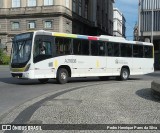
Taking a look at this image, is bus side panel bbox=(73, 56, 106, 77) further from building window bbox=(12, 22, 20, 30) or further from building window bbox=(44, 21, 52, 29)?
building window bbox=(12, 22, 20, 30)

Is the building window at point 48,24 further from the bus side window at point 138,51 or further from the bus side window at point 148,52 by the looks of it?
the bus side window at point 138,51

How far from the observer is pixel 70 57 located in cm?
2127

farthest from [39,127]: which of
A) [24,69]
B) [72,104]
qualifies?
[24,69]

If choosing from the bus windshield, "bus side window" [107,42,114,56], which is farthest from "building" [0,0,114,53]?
the bus windshield

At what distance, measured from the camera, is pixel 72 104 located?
11188 millimetres

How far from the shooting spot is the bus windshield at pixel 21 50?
19594 mm

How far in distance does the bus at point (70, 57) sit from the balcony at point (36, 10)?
46.3 metres

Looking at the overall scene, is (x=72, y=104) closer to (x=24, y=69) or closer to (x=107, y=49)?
(x=24, y=69)

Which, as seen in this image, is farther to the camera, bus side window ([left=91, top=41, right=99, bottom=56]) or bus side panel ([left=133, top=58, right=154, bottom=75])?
bus side panel ([left=133, top=58, right=154, bottom=75])

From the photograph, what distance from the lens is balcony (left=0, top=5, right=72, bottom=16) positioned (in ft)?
235

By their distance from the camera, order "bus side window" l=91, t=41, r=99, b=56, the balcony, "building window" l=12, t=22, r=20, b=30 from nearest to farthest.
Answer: "bus side window" l=91, t=41, r=99, b=56
the balcony
"building window" l=12, t=22, r=20, b=30

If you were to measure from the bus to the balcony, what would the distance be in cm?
4629

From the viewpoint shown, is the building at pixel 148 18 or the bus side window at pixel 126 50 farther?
the building at pixel 148 18

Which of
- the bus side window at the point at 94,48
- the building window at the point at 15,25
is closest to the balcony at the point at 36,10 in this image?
the building window at the point at 15,25
